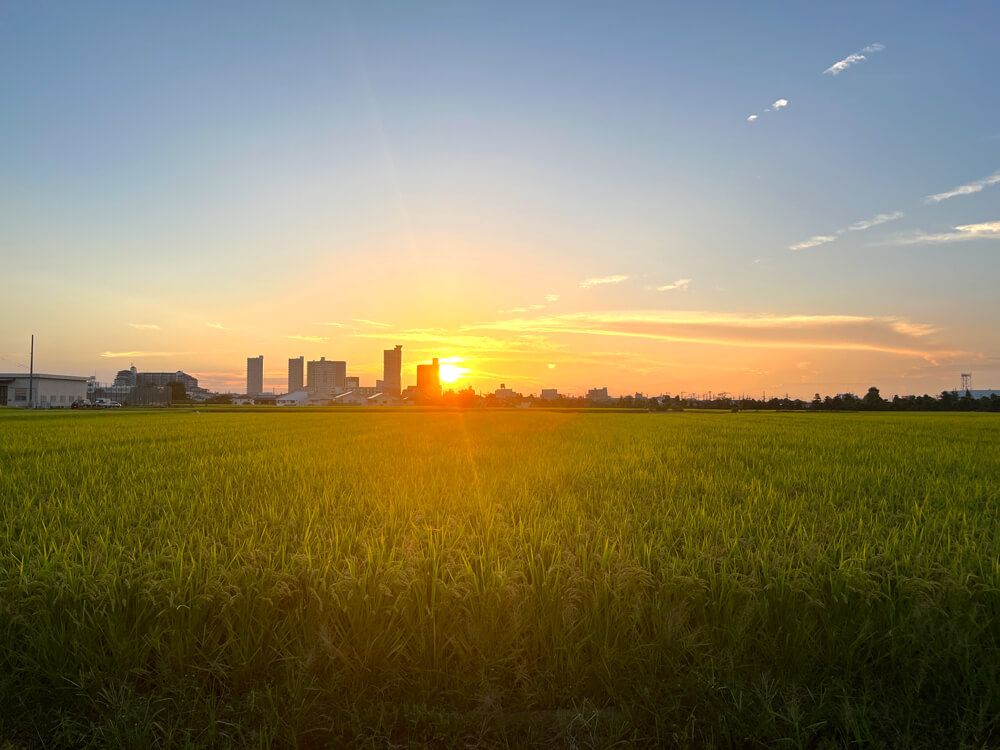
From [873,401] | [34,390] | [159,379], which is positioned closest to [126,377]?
[159,379]

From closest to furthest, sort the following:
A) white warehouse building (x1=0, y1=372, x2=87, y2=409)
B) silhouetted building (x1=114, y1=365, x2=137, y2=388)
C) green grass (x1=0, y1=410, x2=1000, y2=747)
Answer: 1. green grass (x1=0, y1=410, x2=1000, y2=747)
2. white warehouse building (x1=0, y1=372, x2=87, y2=409)
3. silhouetted building (x1=114, y1=365, x2=137, y2=388)

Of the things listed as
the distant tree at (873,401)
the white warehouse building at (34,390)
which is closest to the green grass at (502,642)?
the distant tree at (873,401)

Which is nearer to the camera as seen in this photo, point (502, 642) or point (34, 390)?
point (502, 642)

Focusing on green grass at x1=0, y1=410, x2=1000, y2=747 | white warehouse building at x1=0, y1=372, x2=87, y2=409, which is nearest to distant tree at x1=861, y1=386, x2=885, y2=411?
green grass at x1=0, y1=410, x2=1000, y2=747

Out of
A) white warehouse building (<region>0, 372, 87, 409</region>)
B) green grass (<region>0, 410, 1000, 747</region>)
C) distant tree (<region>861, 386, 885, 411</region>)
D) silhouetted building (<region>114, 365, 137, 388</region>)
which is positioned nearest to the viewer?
green grass (<region>0, 410, 1000, 747</region>)

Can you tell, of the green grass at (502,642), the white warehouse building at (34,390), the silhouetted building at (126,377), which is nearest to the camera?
the green grass at (502,642)

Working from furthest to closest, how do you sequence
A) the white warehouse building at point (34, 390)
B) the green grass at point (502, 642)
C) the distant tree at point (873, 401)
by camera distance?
1. the white warehouse building at point (34, 390)
2. the distant tree at point (873, 401)
3. the green grass at point (502, 642)

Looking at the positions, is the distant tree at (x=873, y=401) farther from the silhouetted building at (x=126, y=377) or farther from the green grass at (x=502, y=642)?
the silhouetted building at (x=126, y=377)

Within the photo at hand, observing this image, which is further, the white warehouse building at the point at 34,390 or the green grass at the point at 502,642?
the white warehouse building at the point at 34,390

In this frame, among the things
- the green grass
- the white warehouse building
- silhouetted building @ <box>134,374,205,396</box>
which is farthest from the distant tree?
silhouetted building @ <box>134,374,205,396</box>

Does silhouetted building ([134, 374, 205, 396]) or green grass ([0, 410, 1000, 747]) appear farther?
silhouetted building ([134, 374, 205, 396])

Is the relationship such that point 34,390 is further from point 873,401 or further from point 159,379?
point 873,401

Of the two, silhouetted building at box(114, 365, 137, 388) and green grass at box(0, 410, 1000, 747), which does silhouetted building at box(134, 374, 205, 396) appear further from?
green grass at box(0, 410, 1000, 747)

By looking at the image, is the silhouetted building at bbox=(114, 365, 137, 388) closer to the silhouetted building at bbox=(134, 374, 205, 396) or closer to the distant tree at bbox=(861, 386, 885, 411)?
the silhouetted building at bbox=(134, 374, 205, 396)
